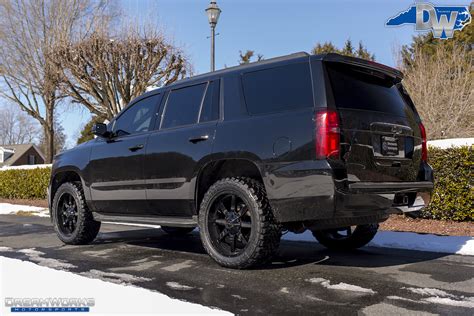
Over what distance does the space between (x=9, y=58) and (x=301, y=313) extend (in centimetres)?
2698

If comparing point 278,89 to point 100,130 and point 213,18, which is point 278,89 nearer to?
point 100,130

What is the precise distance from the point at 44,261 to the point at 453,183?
21.2 ft

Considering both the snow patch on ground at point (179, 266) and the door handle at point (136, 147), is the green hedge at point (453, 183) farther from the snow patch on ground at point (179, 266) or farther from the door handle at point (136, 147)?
the door handle at point (136, 147)

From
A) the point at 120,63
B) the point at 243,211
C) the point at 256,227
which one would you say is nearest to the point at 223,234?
the point at 243,211

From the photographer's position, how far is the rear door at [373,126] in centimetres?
378

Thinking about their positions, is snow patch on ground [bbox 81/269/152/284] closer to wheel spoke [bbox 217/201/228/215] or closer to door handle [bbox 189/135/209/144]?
wheel spoke [bbox 217/201/228/215]

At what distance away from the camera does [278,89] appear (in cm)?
414

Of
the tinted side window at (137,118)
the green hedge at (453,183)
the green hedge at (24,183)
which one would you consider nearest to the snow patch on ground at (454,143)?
the green hedge at (453,183)

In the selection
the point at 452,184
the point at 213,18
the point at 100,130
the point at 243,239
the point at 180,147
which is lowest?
the point at 243,239

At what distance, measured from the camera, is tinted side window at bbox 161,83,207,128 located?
487 centimetres

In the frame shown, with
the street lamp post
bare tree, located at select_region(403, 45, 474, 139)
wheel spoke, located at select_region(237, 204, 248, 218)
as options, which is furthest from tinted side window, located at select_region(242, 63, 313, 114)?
bare tree, located at select_region(403, 45, 474, 139)

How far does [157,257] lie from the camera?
5082 millimetres

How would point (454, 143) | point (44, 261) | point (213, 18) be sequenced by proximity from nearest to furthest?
point (44, 261), point (454, 143), point (213, 18)

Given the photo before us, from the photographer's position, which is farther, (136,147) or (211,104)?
(136,147)
